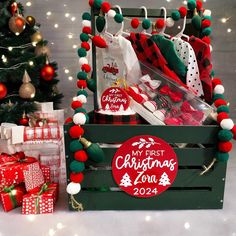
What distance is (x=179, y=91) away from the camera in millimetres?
1177

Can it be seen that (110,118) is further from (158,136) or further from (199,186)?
(199,186)

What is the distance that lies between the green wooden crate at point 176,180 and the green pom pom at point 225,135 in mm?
23

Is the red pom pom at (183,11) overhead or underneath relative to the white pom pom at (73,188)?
overhead

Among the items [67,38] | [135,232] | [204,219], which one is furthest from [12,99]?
[204,219]

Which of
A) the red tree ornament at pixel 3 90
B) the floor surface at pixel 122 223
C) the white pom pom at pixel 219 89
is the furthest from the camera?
the red tree ornament at pixel 3 90

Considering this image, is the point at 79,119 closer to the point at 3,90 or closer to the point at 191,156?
the point at 191,156

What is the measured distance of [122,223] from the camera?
39.6 inches

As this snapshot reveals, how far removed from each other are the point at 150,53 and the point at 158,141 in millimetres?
437

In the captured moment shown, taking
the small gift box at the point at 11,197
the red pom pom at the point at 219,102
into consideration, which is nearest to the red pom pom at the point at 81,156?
the small gift box at the point at 11,197

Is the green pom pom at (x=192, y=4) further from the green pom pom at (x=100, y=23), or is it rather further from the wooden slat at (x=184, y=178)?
the wooden slat at (x=184, y=178)

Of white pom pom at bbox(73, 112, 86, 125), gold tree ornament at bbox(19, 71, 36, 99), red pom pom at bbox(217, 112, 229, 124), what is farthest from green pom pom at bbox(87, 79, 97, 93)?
red pom pom at bbox(217, 112, 229, 124)

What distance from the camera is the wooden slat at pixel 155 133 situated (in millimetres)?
1010

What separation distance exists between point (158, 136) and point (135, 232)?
1.05 feet

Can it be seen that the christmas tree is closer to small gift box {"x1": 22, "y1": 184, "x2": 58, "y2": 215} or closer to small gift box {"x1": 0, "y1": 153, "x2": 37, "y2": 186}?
small gift box {"x1": 0, "y1": 153, "x2": 37, "y2": 186}
